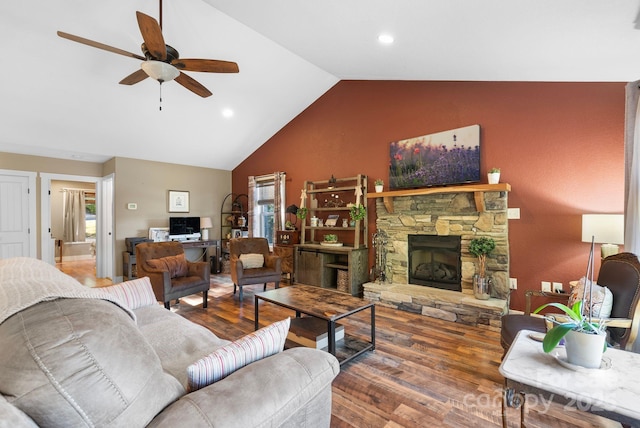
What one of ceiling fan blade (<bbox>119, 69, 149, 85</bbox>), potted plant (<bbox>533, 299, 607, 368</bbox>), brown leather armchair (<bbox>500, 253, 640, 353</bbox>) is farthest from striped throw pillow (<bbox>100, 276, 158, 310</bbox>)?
brown leather armchair (<bbox>500, 253, 640, 353</bbox>)

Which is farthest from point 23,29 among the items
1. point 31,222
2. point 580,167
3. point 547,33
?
point 580,167

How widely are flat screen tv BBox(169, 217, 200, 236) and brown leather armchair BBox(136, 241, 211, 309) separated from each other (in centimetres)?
231

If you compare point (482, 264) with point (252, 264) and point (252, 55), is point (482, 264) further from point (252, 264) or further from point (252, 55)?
point (252, 55)

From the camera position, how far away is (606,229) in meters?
2.65

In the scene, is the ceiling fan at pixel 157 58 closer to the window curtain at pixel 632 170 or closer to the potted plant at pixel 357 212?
the potted plant at pixel 357 212

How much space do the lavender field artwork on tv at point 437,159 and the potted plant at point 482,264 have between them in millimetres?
805

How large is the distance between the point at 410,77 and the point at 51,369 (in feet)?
14.7

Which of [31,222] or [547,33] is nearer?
[547,33]

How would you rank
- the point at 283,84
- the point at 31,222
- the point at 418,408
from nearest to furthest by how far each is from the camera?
the point at 418,408, the point at 283,84, the point at 31,222

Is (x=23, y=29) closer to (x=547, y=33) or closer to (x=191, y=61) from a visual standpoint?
(x=191, y=61)

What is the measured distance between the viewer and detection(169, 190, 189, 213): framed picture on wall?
21.4 ft

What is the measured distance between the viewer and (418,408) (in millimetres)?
1953

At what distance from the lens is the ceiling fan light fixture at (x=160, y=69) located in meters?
2.62

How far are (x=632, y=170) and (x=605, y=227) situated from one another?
52cm
